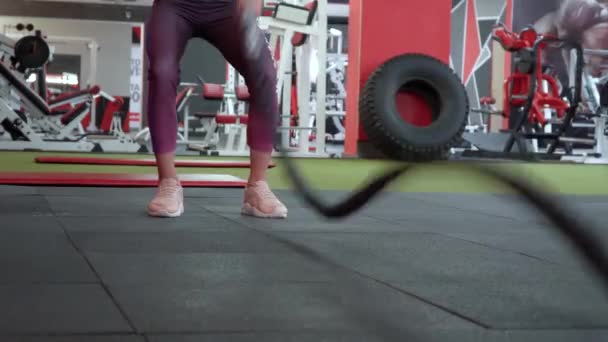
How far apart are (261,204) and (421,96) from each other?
412cm

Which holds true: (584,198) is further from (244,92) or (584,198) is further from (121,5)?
(121,5)

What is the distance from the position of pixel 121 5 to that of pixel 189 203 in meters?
10.6

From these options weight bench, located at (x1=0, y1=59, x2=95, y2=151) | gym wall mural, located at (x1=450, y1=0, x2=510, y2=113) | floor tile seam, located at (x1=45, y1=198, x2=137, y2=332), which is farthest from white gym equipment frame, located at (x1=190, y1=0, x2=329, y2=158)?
gym wall mural, located at (x1=450, y1=0, x2=510, y2=113)

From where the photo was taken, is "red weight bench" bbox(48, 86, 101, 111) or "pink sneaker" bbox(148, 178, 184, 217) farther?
"red weight bench" bbox(48, 86, 101, 111)

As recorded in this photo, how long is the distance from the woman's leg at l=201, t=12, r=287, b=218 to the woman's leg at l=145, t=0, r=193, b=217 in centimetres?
10

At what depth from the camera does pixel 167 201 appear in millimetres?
2162

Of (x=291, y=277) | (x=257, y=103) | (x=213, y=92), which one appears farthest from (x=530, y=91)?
(x=291, y=277)

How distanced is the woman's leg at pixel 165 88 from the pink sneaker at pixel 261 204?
0.20 m

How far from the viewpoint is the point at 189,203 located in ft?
8.55

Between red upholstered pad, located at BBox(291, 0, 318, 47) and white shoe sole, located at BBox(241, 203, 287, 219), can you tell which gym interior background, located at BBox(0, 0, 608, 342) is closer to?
white shoe sole, located at BBox(241, 203, 287, 219)

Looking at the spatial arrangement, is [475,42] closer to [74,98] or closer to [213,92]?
[213,92]

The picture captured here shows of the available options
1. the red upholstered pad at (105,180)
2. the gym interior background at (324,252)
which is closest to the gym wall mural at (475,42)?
the gym interior background at (324,252)

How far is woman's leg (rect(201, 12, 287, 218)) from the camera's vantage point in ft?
7.23

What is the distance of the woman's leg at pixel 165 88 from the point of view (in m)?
2.15
